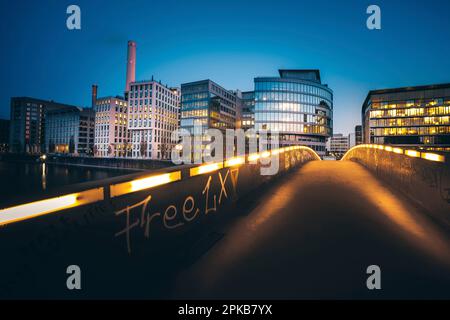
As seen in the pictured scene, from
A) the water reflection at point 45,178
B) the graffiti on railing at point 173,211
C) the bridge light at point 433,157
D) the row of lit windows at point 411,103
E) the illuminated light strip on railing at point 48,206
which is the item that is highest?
the row of lit windows at point 411,103

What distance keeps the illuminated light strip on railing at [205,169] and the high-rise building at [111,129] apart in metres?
106

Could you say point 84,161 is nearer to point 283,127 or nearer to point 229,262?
point 283,127

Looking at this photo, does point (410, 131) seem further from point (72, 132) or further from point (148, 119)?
point (72, 132)

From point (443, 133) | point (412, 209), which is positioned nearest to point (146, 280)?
point (412, 209)

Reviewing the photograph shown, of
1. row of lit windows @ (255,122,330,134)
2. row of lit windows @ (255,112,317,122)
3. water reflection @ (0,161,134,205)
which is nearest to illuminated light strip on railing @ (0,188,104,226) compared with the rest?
water reflection @ (0,161,134,205)

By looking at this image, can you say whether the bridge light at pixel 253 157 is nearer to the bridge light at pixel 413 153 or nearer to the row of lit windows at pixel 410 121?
the bridge light at pixel 413 153

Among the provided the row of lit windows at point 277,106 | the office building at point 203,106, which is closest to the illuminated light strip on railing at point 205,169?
the row of lit windows at point 277,106

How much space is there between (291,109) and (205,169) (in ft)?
246

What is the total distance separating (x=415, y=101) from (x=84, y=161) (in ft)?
395

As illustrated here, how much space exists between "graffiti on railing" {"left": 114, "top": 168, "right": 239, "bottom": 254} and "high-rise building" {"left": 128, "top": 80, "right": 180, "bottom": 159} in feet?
304

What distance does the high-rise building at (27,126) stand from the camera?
459 feet

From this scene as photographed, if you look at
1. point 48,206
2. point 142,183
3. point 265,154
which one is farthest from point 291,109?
point 48,206

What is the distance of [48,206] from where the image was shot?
173 cm

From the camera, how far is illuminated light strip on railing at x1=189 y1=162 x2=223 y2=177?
3792 mm
